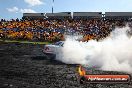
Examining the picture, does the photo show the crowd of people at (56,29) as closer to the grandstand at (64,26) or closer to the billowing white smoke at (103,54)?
the grandstand at (64,26)

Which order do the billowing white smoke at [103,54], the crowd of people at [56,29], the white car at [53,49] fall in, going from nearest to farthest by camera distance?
the billowing white smoke at [103,54] < the white car at [53,49] < the crowd of people at [56,29]

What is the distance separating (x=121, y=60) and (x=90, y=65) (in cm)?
219

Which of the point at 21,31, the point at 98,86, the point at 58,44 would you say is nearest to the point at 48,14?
the point at 21,31

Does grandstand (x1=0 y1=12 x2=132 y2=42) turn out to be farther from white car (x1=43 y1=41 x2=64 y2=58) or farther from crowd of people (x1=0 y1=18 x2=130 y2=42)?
white car (x1=43 y1=41 x2=64 y2=58)

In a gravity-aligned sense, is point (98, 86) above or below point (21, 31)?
below

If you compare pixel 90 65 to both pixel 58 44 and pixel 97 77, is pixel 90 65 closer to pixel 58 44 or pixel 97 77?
pixel 58 44

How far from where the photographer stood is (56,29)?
51.8m

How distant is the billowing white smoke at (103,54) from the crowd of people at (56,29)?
20.8 m

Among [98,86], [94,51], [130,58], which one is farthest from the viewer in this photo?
[94,51]

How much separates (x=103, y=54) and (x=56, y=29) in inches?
1215

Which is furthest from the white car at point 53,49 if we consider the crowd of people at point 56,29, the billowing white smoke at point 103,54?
the crowd of people at point 56,29

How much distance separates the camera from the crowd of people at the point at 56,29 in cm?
4759

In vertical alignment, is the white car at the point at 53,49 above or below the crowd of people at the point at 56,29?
below

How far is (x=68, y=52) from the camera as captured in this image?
23438mm
